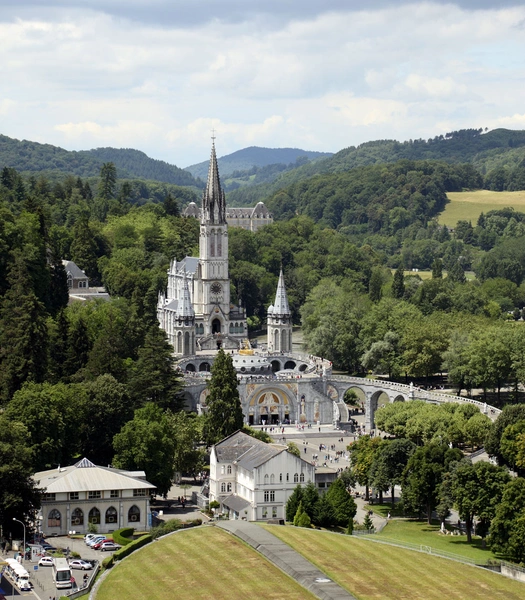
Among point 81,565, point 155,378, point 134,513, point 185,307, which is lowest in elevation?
point 81,565

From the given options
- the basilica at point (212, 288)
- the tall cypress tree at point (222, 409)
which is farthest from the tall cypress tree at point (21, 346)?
the basilica at point (212, 288)

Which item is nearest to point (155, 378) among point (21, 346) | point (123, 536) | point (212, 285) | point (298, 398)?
point (21, 346)

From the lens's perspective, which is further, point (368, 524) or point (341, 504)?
point (341, 504)

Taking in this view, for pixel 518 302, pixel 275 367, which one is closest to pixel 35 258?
pixel 275 367

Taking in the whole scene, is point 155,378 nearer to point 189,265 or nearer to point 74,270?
point 189,265

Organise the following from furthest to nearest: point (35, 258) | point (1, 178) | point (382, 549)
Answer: point (1, 178), point (35, 258), point (382, 549)

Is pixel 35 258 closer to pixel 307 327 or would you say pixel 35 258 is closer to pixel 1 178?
pixel 307 327

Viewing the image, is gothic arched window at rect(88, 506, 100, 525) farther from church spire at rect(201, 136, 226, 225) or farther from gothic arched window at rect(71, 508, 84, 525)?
church spire at rect(201, 136, 226, 225)
